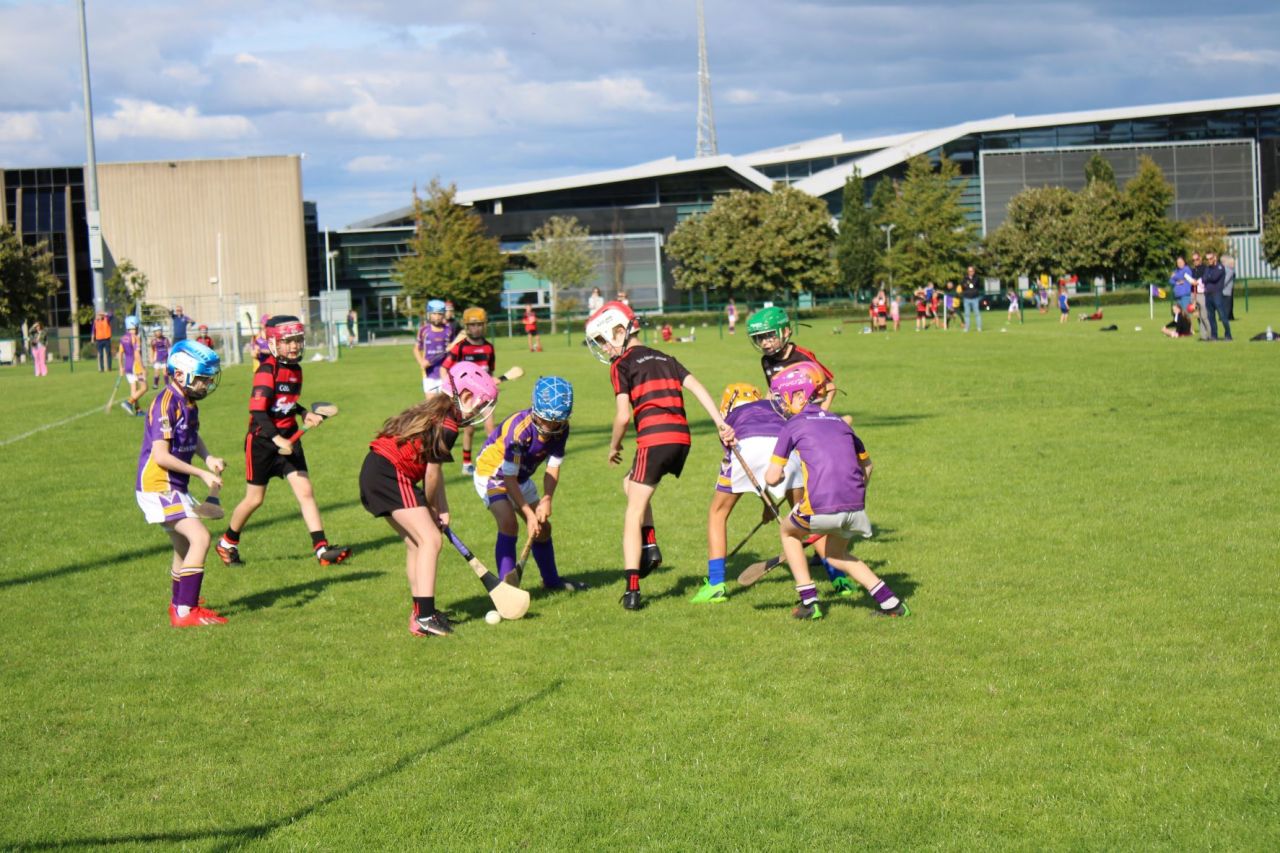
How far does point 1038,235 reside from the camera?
81688 mm

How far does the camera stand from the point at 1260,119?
316 feet

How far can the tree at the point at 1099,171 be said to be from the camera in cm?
8800

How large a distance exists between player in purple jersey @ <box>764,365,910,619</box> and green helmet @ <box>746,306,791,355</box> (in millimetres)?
719

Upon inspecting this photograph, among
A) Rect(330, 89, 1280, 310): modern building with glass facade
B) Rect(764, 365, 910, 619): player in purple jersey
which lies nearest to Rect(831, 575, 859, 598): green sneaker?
Rect(764, 365, 910, 619): player in purple jersey

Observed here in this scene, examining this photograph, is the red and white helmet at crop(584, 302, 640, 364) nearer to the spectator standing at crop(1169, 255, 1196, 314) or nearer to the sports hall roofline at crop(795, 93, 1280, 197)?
the spectator standing at crop(1169, 255, 1196, 314)

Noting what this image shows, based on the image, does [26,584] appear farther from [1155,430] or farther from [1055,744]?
[1155,430]

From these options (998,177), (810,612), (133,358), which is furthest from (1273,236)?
(810,612)

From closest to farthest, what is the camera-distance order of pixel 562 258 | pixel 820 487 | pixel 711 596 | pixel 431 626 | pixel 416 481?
pixel 820 487 → pixel 431 626 → pixel 416 481 → pixel 711 596 → pixel 562 258

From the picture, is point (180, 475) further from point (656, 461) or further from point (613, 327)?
point (656, 461)

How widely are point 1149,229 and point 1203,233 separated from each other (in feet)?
→ 19.6

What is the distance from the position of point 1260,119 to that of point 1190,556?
99.0 meters

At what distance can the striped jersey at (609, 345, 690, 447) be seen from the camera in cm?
902

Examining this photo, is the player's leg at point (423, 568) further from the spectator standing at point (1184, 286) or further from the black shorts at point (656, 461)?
the spectator standing at point (1184, 286)

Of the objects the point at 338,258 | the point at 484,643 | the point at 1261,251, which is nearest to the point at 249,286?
the point at 338,258
